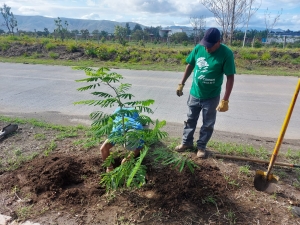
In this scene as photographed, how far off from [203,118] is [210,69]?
76cm

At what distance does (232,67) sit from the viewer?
320cm

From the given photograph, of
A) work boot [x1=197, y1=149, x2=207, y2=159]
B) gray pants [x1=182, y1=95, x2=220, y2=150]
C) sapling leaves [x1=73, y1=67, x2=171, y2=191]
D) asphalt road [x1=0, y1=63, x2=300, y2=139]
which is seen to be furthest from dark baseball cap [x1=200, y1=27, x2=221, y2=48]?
asphalt road [x1=0, y1=63, x2=300, y2=139]

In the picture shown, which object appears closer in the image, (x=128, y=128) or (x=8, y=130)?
(x=128, y=128)

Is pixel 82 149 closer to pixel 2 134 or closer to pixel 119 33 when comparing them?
pixel 2 134

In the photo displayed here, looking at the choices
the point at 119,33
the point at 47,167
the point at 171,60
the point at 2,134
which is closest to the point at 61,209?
the point at 47,167

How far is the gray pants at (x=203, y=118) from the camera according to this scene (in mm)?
3576

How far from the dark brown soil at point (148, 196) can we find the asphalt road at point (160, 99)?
1874 millimetres

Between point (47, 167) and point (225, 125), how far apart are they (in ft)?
11.7

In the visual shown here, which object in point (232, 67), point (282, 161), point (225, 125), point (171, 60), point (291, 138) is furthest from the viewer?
point (171, 60)

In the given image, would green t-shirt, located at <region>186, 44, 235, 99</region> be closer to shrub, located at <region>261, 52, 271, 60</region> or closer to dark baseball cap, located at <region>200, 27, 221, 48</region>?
dark baseball cap, located at <region>200, 27, 221, 48</region>

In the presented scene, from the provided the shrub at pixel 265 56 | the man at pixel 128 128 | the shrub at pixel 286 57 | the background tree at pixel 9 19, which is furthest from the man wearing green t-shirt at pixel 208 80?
the background tree at pixel 9 19

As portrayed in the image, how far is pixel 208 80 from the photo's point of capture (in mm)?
3400

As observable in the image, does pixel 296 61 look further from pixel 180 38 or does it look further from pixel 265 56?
pixel 180 38

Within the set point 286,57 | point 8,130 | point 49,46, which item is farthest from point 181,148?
point 49,46
